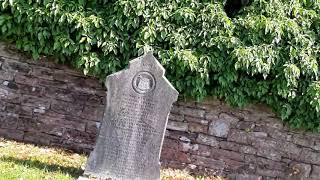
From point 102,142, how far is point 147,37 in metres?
1.62

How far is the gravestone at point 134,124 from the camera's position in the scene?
498cm

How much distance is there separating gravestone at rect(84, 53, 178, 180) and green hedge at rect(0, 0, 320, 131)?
3.52 ft

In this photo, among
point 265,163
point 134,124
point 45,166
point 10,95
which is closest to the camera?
point 134,124

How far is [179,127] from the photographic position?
20.6 feet

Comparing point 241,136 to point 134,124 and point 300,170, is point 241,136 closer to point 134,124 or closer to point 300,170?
point 300,170

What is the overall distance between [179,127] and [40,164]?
182 cm

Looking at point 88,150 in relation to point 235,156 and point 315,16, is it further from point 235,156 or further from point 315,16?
point 315,16

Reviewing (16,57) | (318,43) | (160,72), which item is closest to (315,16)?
(318,43)

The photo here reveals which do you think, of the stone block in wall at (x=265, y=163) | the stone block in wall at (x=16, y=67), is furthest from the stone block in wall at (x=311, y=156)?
the stone block in wall at (x=16, y=67)

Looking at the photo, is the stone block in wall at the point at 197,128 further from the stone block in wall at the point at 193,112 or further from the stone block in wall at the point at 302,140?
the stone block in wall at the point at 302,140

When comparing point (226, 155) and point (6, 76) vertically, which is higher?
point (6, 76)

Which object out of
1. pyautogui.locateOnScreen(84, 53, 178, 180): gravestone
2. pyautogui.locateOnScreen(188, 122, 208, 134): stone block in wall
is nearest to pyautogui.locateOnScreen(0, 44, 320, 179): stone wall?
pyautogui.locateOnScreen(188, 122, 208, 134): stone block in wall

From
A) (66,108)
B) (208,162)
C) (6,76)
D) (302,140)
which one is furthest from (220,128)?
(6,76)

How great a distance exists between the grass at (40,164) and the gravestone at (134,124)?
432 millimetres
